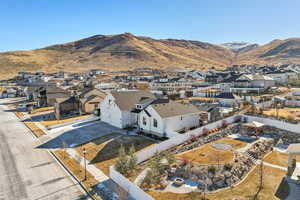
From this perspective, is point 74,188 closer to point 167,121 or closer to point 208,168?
point 208,168

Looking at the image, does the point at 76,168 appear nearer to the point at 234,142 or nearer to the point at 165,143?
the point at 165,143

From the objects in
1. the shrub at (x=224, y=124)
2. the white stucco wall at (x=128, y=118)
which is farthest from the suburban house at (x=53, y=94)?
the shrub at (x=224, y=124)

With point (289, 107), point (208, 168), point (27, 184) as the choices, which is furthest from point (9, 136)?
point (289, 107)

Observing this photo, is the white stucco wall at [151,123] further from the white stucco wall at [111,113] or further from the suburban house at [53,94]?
the suburban house at [53,94]

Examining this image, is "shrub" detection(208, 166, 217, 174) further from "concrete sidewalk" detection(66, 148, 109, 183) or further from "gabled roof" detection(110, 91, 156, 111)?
"gabled roof" detection(110, 91, 156, 111)

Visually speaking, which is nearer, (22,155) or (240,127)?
(22,155)

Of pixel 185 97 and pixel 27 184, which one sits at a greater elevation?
pixel 185 97
